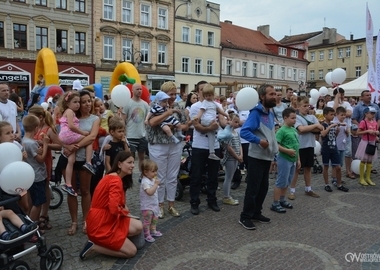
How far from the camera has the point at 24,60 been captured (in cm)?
2522

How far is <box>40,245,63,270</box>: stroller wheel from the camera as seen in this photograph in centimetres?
335

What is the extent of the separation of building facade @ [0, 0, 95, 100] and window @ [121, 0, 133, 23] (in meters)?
3.06

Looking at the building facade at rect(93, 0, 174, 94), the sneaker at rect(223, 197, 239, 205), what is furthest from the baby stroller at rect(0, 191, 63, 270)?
the building facade at rect(93, 0, 174, 94)

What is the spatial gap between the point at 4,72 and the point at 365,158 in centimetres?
2445

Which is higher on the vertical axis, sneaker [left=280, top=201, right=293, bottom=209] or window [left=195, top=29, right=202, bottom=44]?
window [left=195, top=29, right=202, bottom=44]

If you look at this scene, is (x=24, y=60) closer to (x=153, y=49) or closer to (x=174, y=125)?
(x=153, y=49)

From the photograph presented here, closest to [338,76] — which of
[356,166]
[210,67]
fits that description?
[356,166]

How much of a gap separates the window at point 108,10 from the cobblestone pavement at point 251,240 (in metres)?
26.7

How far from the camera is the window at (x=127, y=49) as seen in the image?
100 feet

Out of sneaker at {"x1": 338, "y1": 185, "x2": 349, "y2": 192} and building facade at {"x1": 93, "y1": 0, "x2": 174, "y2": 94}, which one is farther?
building facade at {"x1": 93, "y1": 0, "x2": 174, "y2": 94}

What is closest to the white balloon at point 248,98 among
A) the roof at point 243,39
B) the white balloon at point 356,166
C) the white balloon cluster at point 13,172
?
the white balloon cluster at point 13,172

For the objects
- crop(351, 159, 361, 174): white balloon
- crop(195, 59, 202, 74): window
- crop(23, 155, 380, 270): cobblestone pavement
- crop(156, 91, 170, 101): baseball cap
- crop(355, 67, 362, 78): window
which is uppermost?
crop(355, 67, 362, 78): window

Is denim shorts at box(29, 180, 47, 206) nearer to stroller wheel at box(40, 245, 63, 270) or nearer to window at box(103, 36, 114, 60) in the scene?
stroller wheel at box(40, 245, 63, 270)

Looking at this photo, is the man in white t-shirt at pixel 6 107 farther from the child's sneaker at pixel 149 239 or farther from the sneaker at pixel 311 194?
the sneaker at pixel 311 194
